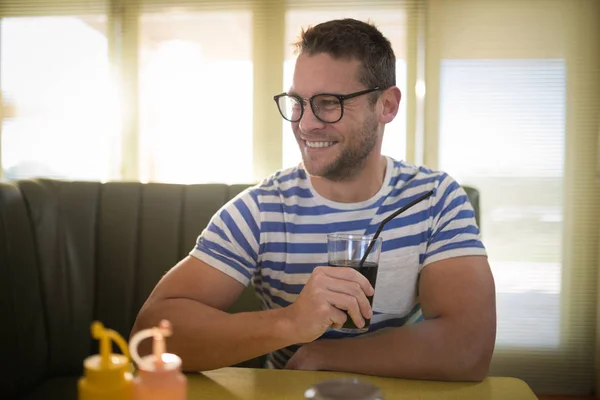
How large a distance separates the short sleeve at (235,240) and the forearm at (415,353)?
326 mm

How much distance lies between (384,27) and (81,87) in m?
1.98

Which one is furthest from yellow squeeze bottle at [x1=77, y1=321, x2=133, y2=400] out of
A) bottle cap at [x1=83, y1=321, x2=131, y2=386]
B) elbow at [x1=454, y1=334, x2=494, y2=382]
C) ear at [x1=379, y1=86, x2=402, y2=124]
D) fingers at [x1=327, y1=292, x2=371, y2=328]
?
ear at [x1=379, y1=86, x2=402, y2=124]

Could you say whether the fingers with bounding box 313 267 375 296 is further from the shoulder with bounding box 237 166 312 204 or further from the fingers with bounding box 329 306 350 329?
the shoulder with bounding box 237 166 312 204

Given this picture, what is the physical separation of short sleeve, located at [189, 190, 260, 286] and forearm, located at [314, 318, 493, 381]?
326 millimetres

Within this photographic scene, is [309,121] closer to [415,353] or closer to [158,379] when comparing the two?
[415,353]

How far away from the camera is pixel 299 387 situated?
1.01 meters

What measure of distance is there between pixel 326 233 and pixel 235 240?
26cm

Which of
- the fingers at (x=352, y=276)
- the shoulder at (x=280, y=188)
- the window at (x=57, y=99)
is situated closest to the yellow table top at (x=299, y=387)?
the fingers at (x=352, y=276)

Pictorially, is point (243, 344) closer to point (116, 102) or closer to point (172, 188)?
point (172, 188)

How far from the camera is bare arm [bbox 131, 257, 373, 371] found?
1.08 m

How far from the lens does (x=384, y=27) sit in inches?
129

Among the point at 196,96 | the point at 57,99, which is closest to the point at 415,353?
the point at 196,96

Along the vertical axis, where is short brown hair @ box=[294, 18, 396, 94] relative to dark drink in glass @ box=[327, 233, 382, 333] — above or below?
above

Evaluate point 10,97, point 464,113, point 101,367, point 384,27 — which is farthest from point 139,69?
point 101,367
